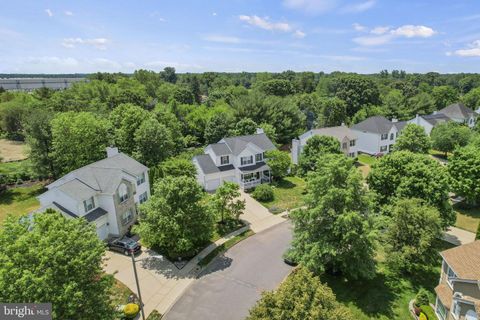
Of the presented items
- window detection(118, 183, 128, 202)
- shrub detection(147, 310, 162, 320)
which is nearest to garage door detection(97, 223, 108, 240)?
window detection(118, 183, 128, 202)

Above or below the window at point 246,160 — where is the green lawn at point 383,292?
below

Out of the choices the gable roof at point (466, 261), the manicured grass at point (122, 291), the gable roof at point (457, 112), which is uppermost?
the gable roof at point (457, 112)

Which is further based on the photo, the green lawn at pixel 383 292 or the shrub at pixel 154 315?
the green lawn at pixel 383 292

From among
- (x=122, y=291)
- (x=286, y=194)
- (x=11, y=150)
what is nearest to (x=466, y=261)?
(x=286, y=194)

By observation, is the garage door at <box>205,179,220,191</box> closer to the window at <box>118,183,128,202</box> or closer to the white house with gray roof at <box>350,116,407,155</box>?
the window at <box>118,183,128,202</box>

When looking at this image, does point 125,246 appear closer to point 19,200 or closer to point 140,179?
point 140,179

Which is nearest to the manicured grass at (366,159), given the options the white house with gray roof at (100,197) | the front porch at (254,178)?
the front porch at (254,178)

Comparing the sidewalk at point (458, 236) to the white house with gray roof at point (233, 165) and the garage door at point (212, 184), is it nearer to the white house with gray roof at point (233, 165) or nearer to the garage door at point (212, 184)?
the white house with gray roof at point (233, 165)
